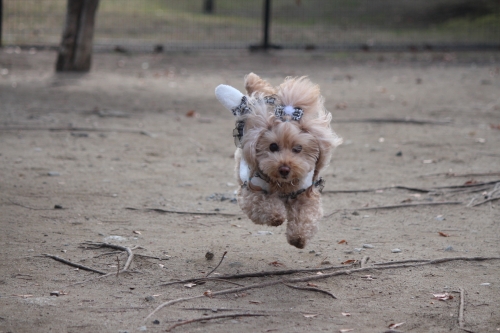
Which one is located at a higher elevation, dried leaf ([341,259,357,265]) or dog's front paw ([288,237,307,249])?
dog's front paw ([288,237,307,249])

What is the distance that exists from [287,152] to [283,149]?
3 centimetres

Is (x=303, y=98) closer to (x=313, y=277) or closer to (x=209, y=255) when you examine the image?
(x=313, y=277)

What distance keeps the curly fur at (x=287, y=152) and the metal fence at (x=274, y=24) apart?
37.6 feet

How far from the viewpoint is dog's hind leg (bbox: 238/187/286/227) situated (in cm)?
426

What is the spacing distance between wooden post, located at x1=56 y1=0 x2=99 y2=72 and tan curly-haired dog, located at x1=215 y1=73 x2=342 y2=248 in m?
8.27

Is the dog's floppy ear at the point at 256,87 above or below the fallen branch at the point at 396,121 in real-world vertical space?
above

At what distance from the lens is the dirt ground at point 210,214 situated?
383 cm

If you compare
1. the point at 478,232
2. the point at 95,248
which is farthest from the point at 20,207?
the point at 478,232

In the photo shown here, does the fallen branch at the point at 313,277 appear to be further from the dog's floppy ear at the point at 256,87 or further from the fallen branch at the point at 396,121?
the fallen branch at the point at 396,121

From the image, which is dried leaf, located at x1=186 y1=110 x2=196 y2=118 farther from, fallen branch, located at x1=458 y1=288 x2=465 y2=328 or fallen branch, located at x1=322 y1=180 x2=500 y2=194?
fallen branch, located at x1=458 y1=288 x2=465 y2=328

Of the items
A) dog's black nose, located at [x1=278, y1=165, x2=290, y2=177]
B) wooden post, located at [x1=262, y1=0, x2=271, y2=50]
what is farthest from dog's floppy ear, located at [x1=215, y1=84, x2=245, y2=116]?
wooden post, located at [x1=262, y1=0, x2=271, y2=50]

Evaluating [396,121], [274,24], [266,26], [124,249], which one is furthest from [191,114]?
[274,24]

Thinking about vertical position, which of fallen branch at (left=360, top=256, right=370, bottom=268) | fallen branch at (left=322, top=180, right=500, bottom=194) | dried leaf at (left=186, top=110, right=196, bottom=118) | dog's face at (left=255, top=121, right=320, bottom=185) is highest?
dog's face at (left=255, top=121, right=320, bottom=185)

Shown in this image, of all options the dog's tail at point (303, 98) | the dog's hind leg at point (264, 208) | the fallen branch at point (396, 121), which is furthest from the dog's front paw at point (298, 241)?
the fallen branch at point (396, 121)
